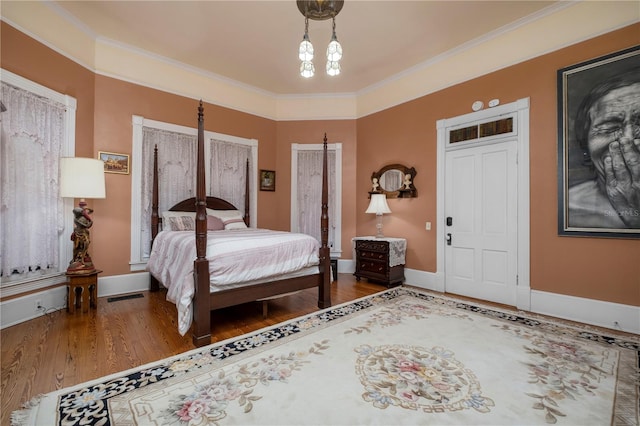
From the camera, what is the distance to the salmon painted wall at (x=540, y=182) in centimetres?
290

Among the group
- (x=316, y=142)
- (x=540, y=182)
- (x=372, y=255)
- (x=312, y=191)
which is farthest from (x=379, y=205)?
(x=540, y=182)

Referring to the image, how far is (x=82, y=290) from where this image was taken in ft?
11.0

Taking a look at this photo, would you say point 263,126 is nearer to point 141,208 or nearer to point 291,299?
point 141,208

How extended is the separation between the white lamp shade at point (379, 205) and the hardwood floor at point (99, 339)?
1.53 meters

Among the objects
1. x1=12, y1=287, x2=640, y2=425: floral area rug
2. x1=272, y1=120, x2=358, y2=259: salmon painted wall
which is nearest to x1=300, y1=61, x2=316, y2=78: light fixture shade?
x1=12, y1=287, x2=640, y2=425: floral area rug

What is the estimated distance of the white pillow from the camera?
15.2 ft

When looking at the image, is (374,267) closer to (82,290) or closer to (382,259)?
(382,259)

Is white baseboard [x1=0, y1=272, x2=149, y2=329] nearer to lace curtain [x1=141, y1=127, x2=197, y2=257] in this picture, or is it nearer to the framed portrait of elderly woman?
lace curtain [x1=141, y1=127, x2=197, y2=257]

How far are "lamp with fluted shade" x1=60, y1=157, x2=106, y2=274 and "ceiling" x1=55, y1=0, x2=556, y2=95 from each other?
5.93 feet

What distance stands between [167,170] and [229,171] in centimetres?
101

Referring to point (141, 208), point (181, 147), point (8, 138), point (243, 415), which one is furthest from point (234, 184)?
point (243, 415)

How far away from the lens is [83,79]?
3.73 metres

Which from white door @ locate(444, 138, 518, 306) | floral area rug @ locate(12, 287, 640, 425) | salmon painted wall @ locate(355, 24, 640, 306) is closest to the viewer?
floral area rug @ locate(12, 287, 640, 425)

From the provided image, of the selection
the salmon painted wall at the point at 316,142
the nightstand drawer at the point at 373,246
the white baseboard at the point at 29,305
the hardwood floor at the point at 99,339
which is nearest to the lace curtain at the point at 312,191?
the salmon painted wall at the point at 316,142
